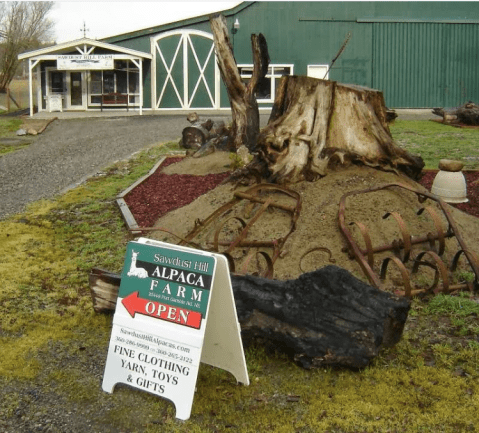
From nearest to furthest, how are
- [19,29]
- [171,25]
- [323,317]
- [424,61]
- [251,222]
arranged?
[323,317] < [251,222] < [171,25] < [424,61] < [19,29]

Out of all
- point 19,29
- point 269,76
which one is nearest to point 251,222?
point 269,76

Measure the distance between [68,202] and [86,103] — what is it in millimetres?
19813

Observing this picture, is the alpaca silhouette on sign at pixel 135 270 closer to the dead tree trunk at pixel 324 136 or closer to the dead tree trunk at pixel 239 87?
the dead tree trunk at pixel 324 136

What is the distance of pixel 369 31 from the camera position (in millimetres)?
29672

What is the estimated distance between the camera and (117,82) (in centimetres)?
3020

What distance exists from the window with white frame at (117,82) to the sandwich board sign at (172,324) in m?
26.2

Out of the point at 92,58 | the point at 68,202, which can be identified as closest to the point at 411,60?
the point at 92,58

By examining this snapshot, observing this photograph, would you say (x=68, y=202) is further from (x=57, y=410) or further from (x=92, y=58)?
(x=92, y=58)

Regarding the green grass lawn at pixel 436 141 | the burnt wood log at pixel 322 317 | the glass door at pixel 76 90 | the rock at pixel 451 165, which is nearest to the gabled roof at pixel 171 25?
the glass door at pixel 76 90

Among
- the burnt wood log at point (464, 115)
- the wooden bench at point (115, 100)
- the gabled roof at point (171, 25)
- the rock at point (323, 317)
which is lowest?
the rock at point (323, 317)

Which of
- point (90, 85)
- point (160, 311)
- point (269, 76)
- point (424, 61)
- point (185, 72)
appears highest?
point (424, 61)

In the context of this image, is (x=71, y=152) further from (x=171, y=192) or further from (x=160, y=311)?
(x=160, y=311)

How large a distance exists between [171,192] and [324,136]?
11.8 feet

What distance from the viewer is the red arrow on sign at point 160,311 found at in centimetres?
441
